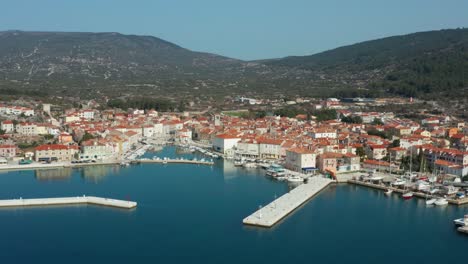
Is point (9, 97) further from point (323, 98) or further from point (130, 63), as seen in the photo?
point (130, 63)

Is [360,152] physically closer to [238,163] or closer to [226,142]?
[238,163]

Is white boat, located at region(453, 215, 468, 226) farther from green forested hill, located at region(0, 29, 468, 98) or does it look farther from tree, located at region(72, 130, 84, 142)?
green forested hill, located at region(0, 29, 468, 98)

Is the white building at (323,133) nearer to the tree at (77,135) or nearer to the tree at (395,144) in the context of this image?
the tree at (395,144)

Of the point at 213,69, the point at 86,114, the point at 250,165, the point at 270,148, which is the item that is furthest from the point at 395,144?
the point at 213,69

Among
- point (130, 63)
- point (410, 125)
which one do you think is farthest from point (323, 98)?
point (130, 63)

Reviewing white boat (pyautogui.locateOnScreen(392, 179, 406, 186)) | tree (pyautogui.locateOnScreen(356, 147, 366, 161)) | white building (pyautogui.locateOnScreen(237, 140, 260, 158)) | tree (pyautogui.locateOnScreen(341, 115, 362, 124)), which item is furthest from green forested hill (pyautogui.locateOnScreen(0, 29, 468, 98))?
white boat (pyautogui.locateOnScreen(392, 179, 406, 186))

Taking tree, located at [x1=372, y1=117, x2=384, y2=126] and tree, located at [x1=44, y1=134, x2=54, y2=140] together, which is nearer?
tree, located at [x1=44, y1=134, x2=54, y2=140]

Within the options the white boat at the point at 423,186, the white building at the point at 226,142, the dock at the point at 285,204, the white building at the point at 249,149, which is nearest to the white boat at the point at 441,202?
the white boat at the point at 423,186
